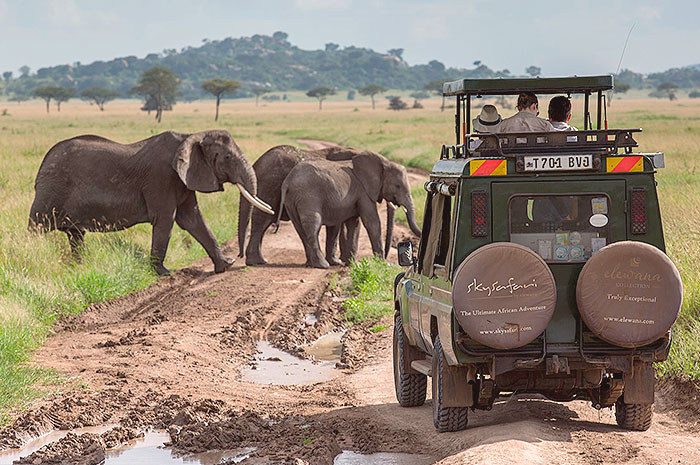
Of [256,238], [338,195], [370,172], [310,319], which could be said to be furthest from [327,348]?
[370,172]

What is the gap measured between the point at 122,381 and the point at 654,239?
4847 millimetres

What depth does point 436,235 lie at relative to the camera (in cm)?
698

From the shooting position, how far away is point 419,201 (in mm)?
23859

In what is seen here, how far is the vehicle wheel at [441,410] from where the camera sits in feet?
21.0

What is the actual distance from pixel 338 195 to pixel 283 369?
710 centimetres

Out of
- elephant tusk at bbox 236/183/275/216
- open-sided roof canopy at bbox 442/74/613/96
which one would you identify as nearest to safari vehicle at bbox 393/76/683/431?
open-sided roof canopy at bbox 442/74/613/96

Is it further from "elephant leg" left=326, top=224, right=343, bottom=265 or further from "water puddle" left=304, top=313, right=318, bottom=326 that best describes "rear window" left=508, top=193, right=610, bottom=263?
"elephant leg" left=326, top=224, right=343, bottom=265

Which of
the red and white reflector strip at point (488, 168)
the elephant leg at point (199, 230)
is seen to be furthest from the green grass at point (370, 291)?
the red and white reflector strip at point (488, 168)

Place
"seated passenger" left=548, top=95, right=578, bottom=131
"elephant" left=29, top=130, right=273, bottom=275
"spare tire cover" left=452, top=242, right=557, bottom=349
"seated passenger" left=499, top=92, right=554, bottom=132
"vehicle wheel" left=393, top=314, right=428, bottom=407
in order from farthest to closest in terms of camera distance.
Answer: "elephant" left=29, top=130, right=273, bottom=275
"vehicle wheel" left=393, top=314, right=428, bottom=407
"seated passenger" left=548, top=95, right=578, bottom=131
"seated passenger" left=499, top=92, right=554, bottom=132
"spare tire cover" left=452, top=242, right=557, bottom=349

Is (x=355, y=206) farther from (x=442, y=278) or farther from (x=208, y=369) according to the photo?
(x=442, y=278)

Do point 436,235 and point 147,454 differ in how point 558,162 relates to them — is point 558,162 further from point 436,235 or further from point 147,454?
point 147,454

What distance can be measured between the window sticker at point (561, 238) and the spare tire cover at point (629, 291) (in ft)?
1.02

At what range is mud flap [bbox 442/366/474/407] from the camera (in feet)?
20.9

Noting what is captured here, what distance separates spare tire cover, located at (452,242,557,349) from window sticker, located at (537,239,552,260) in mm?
347
